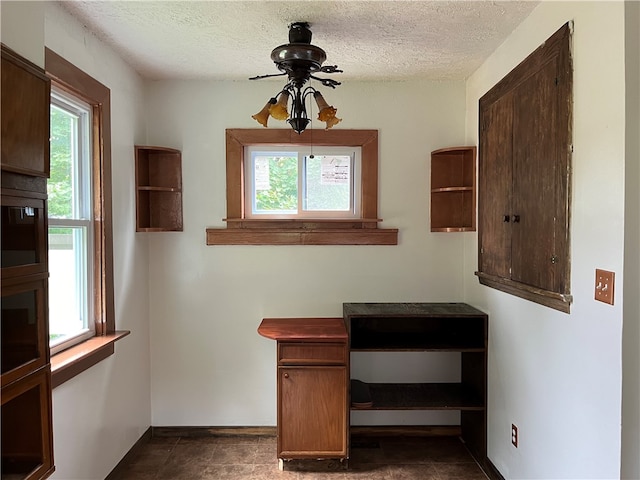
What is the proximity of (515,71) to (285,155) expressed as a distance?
4.89ft

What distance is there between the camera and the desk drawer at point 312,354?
7.70ft

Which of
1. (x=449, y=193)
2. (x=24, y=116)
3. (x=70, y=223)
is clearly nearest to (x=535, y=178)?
(x=449, y=193)

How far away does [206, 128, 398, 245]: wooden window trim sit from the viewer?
274 centimetres

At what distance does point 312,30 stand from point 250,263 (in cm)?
150

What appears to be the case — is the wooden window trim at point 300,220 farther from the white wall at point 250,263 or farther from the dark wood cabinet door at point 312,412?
the dark wood cabinet door at point 312,412

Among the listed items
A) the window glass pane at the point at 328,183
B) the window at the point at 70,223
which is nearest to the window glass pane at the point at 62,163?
the window at the point at 70,223

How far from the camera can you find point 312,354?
7.72ft

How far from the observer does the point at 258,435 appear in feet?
9.21

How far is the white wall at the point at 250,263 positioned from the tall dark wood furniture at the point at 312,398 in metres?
0.47

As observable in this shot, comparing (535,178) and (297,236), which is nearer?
(535,178)

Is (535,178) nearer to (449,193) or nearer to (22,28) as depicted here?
(449,193)

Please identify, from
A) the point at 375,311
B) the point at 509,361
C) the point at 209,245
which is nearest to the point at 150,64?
the point at 209,245

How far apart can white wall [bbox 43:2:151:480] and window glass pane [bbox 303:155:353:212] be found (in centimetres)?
116

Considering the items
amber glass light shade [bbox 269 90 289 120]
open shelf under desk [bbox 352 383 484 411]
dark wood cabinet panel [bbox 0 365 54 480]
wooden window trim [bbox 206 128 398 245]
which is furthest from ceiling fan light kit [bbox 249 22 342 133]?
open shelf under desk [bbox 352 383 484 411]
